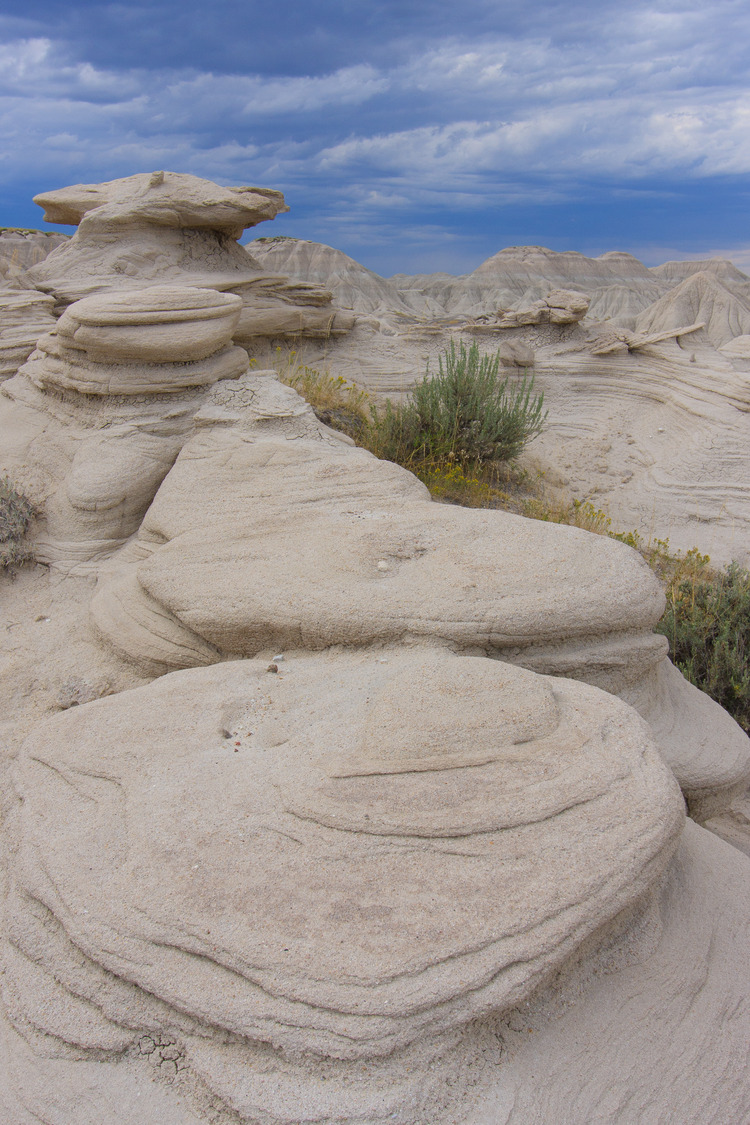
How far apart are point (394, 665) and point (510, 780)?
93 cm

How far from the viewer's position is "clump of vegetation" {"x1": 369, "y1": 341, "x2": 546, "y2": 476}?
724cm

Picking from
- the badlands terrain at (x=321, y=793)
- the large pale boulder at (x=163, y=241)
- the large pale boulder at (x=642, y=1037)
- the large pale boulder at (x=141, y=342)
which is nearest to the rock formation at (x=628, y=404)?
the large pale boulder at (x=163, y=241)

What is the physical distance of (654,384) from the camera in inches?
415

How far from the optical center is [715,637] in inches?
218

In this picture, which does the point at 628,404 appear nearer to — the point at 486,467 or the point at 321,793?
the point at 486,467

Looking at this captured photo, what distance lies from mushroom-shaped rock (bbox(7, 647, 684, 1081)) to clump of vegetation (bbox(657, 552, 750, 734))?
2.70 meters

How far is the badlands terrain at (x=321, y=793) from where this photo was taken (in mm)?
2066

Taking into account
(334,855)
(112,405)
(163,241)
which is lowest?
(334,855)

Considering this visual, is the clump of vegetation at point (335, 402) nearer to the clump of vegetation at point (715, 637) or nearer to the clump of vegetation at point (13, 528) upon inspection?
the clump of vegetation at point (13, 528)

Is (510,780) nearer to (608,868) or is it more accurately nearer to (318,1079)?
(608,868)

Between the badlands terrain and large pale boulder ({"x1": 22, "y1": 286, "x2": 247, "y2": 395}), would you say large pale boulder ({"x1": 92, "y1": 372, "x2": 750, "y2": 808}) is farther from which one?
large pale boulder ({"x1": 22, "y1": 286, "x2": 247, "y2": 395})

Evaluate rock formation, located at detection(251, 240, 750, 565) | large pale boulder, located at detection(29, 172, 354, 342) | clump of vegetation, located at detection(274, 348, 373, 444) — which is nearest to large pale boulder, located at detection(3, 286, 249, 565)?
A: clump of vegetation, located at detection(274, 348, 373, 444)

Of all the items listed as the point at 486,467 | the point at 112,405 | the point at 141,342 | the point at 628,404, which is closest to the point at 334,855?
the point at 141,342

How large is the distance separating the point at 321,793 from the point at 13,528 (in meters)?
3.82
